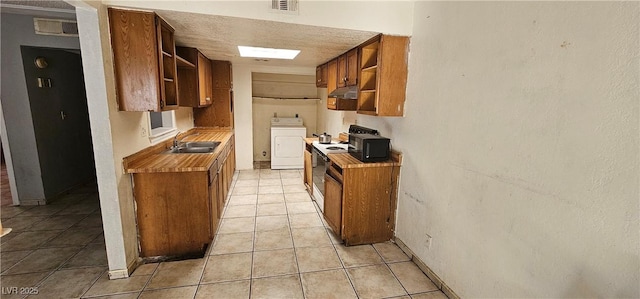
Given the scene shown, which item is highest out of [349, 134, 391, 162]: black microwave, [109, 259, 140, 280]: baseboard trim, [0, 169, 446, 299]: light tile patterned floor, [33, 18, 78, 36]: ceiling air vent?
[33, 18, 78, 36]: ceiling air vent

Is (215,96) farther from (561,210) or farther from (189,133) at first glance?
(561,210)

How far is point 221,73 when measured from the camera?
476cm

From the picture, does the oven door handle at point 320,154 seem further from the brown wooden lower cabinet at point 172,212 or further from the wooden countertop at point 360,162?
the brown wooden lower cabinet at point 172,212

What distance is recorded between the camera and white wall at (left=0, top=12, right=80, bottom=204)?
9.88ft

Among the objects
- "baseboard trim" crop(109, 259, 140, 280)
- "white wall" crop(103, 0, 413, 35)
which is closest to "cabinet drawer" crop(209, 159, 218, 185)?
"baseboard trim" crop(109, 259, 140, 280)

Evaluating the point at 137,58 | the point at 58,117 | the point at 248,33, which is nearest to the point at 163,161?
the point at 137,58

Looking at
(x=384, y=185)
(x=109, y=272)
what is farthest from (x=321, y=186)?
(x=109, y=272)

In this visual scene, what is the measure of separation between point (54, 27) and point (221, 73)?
2151 mm

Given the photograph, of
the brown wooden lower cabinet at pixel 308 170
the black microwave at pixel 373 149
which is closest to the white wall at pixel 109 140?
the black microwave at pixel 373 149

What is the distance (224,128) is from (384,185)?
132 inches

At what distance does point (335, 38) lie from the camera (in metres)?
2.59

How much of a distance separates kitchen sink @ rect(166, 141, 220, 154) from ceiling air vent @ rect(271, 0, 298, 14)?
1.81 meters

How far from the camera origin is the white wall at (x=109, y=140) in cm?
182

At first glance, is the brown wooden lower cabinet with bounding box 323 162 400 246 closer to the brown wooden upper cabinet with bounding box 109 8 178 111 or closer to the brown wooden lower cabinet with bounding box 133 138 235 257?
the brown wooden lower cabinet with bounding box 133 138 235 257
